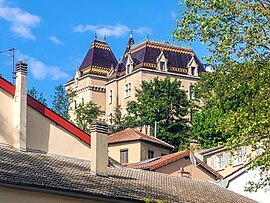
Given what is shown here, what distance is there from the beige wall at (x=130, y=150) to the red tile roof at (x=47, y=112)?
29477 millimetres

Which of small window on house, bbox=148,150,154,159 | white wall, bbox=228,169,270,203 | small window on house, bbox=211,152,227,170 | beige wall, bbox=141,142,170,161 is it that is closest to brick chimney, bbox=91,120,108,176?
white wall, bbox=228,169,270,203

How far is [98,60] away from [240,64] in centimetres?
11861

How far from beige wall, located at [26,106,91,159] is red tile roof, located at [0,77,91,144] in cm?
14

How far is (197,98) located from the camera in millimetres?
105938

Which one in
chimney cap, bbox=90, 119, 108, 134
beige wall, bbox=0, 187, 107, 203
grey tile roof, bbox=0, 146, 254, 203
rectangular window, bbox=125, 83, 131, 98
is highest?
rectangular window, bbox=125, 83, 131, 98

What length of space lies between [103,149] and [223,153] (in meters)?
38.5

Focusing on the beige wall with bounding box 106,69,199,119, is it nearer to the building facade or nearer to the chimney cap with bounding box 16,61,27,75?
the building facade

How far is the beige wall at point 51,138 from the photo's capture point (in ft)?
106

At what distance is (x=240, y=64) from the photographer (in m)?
27.5

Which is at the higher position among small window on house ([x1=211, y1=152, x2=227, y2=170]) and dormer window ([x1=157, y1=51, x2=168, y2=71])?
dormer window ([x1=157, y1=51, x2=168, y2=71])

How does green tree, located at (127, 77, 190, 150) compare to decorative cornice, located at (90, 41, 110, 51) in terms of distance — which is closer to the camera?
green tree, located at (127, 77, 190, 150)

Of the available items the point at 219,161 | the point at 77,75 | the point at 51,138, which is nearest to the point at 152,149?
the point at 219,161

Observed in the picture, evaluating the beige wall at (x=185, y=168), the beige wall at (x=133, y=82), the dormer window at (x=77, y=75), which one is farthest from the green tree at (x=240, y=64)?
the dormer window at (x=77, y=75)

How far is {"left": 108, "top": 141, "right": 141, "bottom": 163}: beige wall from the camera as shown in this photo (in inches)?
2525
